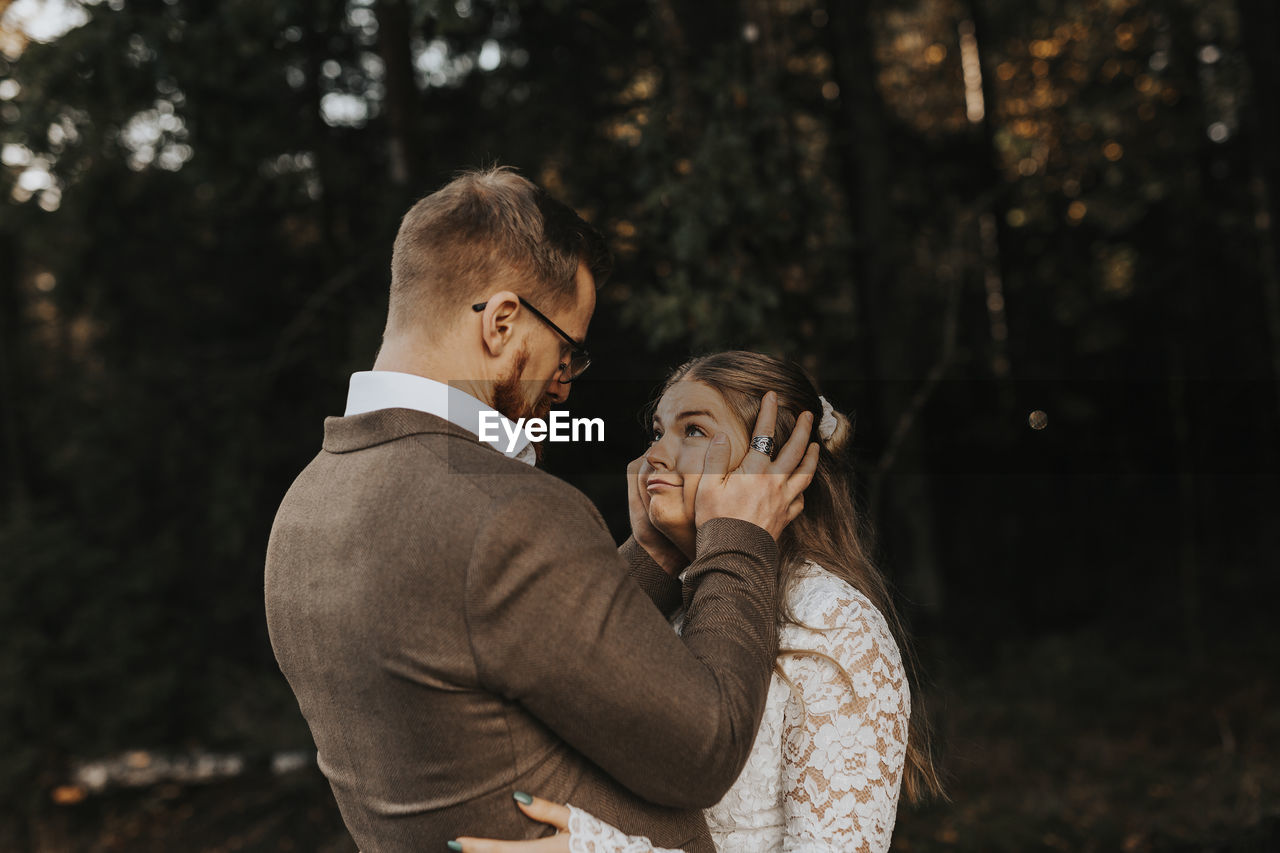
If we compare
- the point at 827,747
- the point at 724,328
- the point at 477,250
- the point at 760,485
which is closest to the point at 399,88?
the point at 724,328

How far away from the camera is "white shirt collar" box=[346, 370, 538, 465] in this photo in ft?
5.21

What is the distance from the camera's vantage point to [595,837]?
1.56 meters

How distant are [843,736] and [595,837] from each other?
0.65 metres

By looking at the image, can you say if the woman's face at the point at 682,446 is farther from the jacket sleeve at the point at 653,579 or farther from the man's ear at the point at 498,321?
the man's ear at the point at 498,321

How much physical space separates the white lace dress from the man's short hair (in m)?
0.91

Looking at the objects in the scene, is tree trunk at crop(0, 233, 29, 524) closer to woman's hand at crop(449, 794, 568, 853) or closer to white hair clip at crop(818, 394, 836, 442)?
white hair clip at crop(818, 394, 836, 442)

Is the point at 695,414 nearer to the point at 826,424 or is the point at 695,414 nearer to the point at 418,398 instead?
the point at 826,424

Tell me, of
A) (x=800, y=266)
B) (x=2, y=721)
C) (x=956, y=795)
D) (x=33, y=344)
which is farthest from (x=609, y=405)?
(x=33, y=344)

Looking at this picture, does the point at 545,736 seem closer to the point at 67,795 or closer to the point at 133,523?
the point at 67,795

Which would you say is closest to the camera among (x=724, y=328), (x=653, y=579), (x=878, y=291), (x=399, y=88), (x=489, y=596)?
(x=489, y=596)

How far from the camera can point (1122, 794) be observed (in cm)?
665

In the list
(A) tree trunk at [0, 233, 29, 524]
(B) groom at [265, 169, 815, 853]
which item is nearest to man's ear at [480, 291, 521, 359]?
(B) groom at [265, 169, 815, 853]

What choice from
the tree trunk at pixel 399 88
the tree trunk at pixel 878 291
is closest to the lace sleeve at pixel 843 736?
the tree trunk at pixel 399 88

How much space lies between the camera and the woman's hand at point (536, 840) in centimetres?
150
